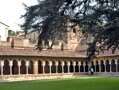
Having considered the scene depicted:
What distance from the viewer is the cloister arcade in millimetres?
48875

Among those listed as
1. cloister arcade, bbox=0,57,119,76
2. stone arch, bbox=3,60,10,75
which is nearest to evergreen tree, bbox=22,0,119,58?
cloister arcade, bbox=0,57,119,76

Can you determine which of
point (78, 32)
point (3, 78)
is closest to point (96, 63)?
point (3, 78)

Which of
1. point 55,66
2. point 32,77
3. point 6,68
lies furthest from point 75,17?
point 55,66

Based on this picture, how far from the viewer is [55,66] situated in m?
54.4

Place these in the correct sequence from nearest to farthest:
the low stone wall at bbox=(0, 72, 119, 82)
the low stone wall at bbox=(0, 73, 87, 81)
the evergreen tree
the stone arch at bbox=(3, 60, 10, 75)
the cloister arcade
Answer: the evergreen tree, the low stone wall at bbox=(0, 72, 119, 82), the low stone wall at bbox=(0, 73, 87, 81), the cloister arcade, the stone arch at bbox=(3, 60, 10, 75)

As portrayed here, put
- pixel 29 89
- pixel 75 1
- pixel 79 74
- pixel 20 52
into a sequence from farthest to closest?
pixel 79 74, pixel 20 52, pixel 29 89, pixel 75 1

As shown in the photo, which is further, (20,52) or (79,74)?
(79,74)

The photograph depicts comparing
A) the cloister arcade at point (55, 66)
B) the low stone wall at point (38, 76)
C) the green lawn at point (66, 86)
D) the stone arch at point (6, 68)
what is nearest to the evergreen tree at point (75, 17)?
the green lawn at point (66, 86)

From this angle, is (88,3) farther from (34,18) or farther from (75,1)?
(34,18)

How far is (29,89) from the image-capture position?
2250cm

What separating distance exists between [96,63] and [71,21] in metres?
39.0

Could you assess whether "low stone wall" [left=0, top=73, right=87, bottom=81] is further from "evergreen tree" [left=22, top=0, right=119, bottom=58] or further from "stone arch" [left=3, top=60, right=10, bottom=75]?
"evergreen tree" [left=22, top=0, right=119, bottom=58]

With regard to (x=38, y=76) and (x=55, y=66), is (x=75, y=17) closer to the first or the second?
(x=38, y=76)

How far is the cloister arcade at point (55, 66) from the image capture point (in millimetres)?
48875
